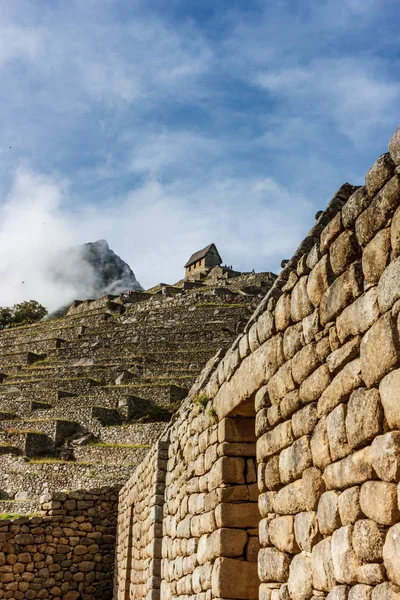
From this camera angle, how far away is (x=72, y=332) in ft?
149

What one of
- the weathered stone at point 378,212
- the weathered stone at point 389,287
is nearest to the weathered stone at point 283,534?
the weathered stone at point 389,287

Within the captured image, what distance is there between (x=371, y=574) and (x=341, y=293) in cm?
142

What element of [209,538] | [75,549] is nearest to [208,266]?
[75,549]

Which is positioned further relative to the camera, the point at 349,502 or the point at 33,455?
the point at 33,455

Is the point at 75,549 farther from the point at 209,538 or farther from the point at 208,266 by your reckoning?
the point at 208,266

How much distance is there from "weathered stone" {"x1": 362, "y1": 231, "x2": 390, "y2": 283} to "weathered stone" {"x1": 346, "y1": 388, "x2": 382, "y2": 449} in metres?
0.58

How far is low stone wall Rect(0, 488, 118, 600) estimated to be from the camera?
42.9 feet

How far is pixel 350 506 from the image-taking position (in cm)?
340

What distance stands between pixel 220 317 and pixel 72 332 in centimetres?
1150

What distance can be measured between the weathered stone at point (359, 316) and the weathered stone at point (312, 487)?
823mm

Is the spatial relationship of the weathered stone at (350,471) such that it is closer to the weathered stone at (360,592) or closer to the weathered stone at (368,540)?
the weathered stone at (368,540)

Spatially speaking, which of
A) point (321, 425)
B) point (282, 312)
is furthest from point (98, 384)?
point (321, 425)

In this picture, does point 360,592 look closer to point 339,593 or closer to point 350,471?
point 339,593

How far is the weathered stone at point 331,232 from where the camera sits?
12.6 feet
